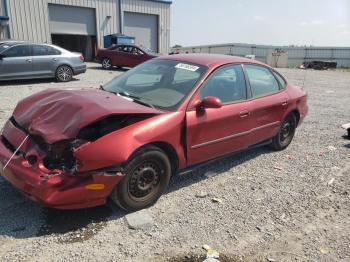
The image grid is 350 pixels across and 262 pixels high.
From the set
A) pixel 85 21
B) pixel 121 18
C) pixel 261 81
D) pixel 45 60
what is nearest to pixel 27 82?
pixel 45 60

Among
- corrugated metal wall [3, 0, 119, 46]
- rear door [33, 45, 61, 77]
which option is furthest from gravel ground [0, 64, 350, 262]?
corrugated metal wall [3, 0, 119, 46]

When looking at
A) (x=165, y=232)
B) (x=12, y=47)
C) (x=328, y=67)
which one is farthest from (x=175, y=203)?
(x=328, y=67)

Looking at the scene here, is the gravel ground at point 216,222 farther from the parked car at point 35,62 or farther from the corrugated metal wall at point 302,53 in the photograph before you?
the corrugated metal wall at point 302,53

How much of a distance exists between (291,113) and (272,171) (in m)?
1.33

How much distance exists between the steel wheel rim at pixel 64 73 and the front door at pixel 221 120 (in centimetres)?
951

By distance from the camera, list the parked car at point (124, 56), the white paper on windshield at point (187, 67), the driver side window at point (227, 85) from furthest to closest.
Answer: the parked car at point (124, 56) < the white paper on windshield at point (187, 67) < the driver side window at point (227, 85)

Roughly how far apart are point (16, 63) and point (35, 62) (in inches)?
24.9

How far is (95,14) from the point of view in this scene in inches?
954

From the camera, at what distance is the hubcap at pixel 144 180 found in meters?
3.63

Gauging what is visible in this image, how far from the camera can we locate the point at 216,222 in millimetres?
3701

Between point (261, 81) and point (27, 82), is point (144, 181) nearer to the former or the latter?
point (261, 81)

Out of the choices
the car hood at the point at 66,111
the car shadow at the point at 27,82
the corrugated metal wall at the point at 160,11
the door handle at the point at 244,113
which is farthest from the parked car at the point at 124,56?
the car hood at the point at 66,111

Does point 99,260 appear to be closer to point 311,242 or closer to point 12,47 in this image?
point 311,242

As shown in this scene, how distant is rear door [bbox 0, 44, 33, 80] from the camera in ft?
38.1
